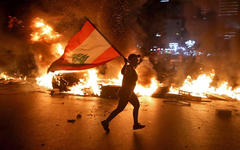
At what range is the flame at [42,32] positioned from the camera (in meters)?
13.8

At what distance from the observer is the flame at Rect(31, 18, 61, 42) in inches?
543

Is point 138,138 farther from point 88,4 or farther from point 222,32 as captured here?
point 222,32

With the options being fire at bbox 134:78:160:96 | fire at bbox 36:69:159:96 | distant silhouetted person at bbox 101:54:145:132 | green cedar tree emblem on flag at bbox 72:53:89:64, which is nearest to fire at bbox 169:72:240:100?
fire at bbox 134:78:160:96

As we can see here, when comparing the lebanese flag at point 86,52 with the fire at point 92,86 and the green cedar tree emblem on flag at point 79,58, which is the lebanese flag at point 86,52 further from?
the fire at point 92,86

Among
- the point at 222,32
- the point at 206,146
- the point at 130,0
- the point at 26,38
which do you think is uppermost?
the point at 130,0

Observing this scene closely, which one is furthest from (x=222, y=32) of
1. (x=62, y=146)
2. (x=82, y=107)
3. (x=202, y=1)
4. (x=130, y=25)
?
(x=62, y=146)

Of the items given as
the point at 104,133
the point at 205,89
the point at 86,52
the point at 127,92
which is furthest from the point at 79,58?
the point at 205,89

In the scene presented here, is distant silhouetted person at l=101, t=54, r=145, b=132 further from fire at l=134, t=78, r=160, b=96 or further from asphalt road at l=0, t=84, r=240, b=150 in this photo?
fire at l=134, t=78, r=160, b=96

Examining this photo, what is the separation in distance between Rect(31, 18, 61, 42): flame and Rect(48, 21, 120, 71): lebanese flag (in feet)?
30.7

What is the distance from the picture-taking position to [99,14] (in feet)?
48.4

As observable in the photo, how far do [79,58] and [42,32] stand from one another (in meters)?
9.78

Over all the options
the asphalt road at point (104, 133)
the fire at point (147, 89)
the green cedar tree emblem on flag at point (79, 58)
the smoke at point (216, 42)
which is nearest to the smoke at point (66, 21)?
the fire at point (147, 89)

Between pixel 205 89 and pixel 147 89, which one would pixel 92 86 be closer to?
pixel 147 89

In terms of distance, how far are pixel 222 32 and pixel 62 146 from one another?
17.9 meters
